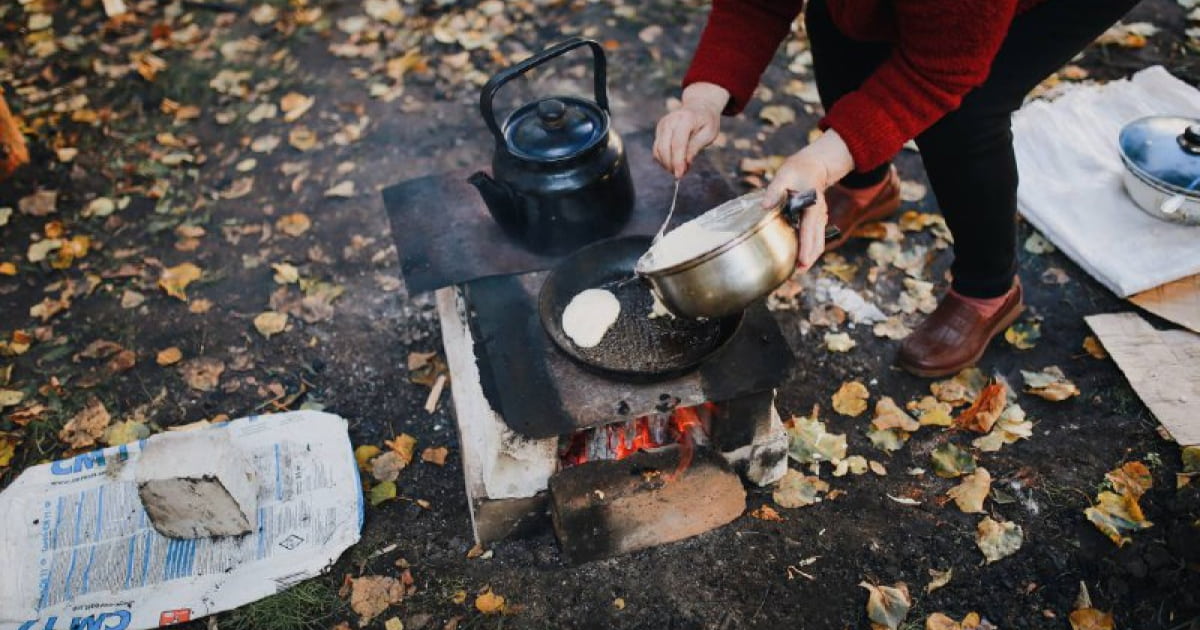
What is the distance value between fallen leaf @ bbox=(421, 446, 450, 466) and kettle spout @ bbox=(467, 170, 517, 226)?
39.3 inches

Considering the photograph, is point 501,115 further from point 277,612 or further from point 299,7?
point 277,612

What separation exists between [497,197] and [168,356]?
1981 mm

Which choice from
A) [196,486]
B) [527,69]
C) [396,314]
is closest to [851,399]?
[527,69]

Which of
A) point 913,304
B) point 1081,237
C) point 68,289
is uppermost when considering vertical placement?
point 1081,237

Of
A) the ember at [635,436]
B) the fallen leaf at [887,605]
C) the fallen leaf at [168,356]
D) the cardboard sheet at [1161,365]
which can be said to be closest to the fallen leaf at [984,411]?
the cardboard sheet at [1161,365]

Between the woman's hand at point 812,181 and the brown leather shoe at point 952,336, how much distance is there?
127cm

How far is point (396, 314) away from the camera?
374cm

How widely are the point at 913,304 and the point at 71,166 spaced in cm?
499

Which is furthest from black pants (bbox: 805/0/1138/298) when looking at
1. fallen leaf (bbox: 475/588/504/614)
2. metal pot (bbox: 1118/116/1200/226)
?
fallen leaf (bbox: 475/588/504/614)

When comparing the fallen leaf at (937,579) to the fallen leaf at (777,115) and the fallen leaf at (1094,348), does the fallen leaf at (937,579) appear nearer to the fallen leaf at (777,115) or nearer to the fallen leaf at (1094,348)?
the fallen leaf at (1094,348)

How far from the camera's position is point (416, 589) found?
273 cm

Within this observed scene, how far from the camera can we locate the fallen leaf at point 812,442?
303 cm

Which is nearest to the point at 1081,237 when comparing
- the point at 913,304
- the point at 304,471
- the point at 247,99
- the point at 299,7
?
the point at 913,304

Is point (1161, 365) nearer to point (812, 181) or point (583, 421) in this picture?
point (812, 181)
